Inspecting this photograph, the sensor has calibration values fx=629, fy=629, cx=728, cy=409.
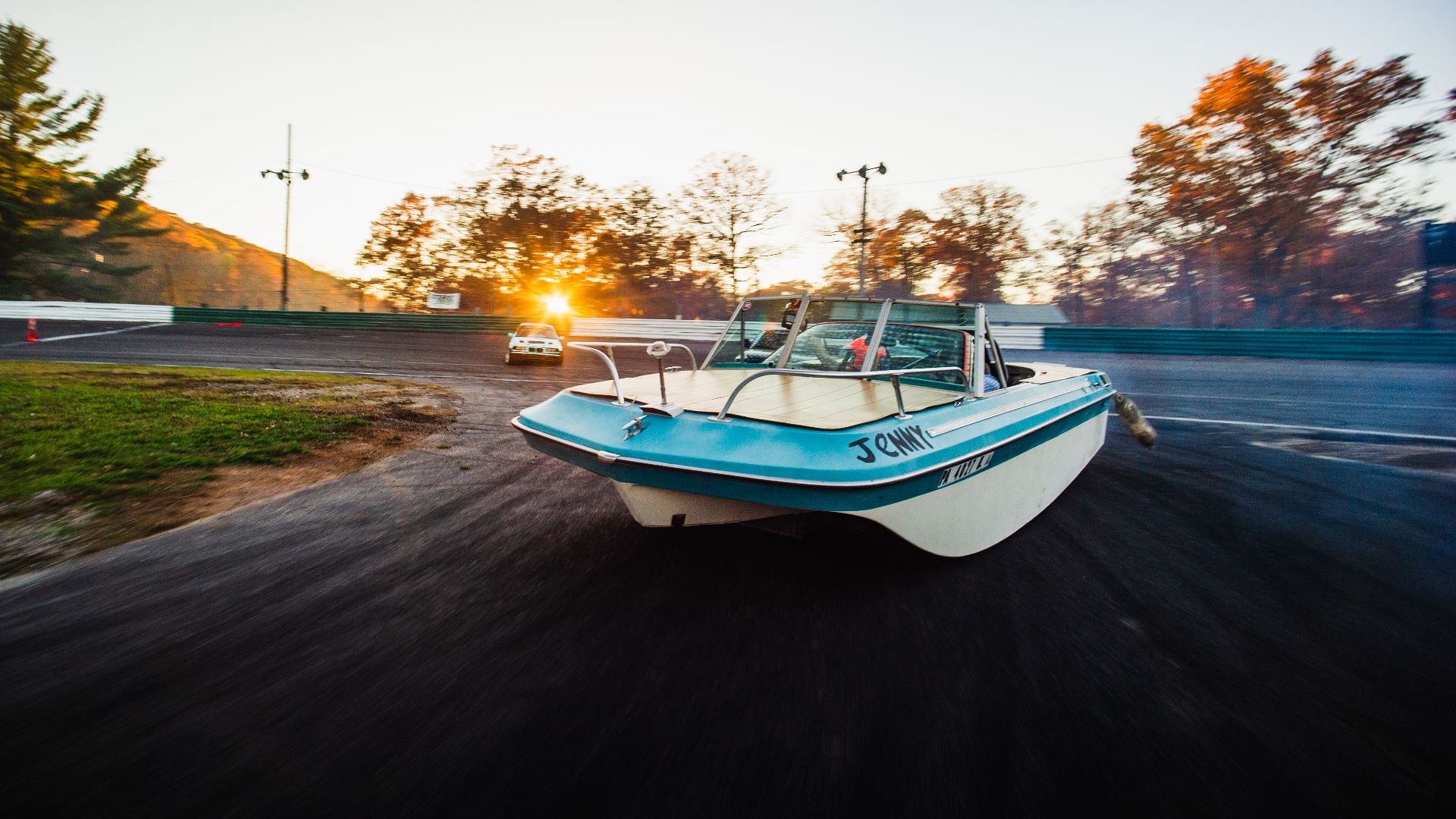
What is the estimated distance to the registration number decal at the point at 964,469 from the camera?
9.41 ft

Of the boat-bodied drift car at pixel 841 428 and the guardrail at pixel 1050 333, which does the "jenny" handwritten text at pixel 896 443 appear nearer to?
the boat-bodied drift car at pixel 841 428

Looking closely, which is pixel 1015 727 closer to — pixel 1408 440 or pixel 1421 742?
pixel 1421 742

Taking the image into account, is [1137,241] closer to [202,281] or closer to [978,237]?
[978,237]

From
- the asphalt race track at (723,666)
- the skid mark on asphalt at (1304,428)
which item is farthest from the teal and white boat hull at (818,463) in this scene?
the skid mark on asphalt at (1304,428)

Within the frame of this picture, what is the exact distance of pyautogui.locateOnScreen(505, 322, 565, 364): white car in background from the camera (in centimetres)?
1573

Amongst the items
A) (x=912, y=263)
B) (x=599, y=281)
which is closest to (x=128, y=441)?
(x=599, y=281)

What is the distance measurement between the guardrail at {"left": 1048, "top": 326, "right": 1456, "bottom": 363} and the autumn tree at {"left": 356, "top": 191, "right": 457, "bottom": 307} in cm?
3700

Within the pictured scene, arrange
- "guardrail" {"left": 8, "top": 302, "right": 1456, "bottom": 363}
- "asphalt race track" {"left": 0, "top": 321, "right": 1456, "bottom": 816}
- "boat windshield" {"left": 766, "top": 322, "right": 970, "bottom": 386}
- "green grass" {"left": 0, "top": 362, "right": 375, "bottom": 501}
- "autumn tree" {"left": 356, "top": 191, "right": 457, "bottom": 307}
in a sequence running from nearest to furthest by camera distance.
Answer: "asphalt race track" {"left": 0, "top": 321, "right": 1456, "bottom": 816} < "boat windshield" {"left": 766, "top": 322, "right": 970, "bottom": 386} < "green grass" {"left": 0, "top": 362, "right": 375, "bottom": 501} < "guardrail" {"left": 8, "top": 302, "right": 1456, "bottom": 363} < "autumn tree" {"left": 356, "top": 191, "right": 457, "bottom": 307}

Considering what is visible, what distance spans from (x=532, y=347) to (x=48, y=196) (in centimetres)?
4032

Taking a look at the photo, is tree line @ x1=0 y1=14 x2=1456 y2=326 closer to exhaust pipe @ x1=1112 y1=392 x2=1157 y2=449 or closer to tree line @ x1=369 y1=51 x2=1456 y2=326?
tree line @ x1=369 y1=51 x2=1456 y2=326

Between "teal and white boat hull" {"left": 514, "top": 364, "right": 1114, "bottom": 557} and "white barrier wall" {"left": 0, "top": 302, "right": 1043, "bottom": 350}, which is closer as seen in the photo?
"teal and white boat hull" {"left": 514, "top": 364, "right": 1114, "bottom": 557}

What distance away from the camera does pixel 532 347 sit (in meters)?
15.8

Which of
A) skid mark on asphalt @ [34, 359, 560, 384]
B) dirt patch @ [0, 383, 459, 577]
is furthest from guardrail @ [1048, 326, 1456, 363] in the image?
dirt patch @ [0, 383, 459, 577]

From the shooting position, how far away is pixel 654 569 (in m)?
3.15
